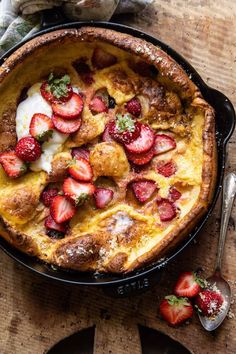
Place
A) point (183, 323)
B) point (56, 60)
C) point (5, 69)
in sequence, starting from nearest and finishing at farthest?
point (5, 69) → point (56, 60) → point (183, 323)

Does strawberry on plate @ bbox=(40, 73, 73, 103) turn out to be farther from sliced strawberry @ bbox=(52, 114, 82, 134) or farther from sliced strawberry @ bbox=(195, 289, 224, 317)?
sliced strawberry @ bbox=(195, 289, 224, 317)

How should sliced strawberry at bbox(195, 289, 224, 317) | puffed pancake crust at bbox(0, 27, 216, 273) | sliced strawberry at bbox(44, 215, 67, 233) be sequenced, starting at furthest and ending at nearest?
sliced strawberry at bbox(195, 289, 224, 317) < sliced strawberry at bbox(44, 215, 67, 233) < puffed pancake crust at bbox(0, 27, 216, 273)

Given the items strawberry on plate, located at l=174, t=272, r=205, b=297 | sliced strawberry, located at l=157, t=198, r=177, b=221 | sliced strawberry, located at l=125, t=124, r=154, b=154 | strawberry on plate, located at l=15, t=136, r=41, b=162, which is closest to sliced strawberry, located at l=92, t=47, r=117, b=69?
sliced strawberry, located at l=125, t=124, r=154, b=154

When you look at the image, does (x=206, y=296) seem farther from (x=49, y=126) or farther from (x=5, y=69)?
(x=5, y=69)

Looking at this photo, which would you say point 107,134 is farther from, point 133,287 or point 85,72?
point 133,287

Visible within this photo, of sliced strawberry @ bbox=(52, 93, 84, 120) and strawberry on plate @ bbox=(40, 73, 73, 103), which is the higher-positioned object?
strawberry on plate @ bbox=(40, 73, 73, 103)

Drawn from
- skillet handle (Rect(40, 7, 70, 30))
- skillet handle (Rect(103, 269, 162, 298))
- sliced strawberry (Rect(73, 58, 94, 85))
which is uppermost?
skillet handle (Rect(40, 7, 70, 30))

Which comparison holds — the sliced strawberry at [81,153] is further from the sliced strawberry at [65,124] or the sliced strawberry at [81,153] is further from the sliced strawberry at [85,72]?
the sliced strawberry at [85,72]

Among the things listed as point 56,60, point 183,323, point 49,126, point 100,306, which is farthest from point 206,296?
point 56,60
